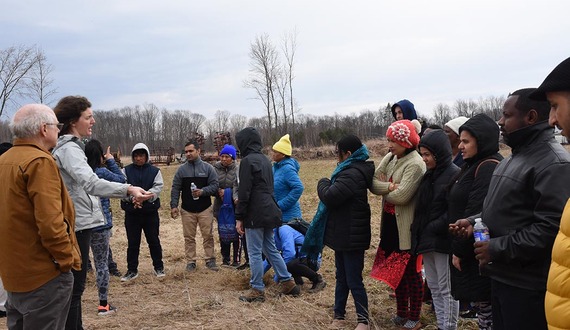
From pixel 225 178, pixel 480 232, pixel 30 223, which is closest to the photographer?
pixel 480 232

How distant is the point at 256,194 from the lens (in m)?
5.83

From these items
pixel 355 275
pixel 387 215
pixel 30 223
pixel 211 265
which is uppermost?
pixel 30 223

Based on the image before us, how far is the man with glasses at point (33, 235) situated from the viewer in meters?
3.17

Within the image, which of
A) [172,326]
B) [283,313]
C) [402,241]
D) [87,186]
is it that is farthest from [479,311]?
[87,186]

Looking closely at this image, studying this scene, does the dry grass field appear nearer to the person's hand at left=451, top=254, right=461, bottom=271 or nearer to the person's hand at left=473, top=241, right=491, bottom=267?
the person's hand at left=451, top=254, right=461, bottom=271

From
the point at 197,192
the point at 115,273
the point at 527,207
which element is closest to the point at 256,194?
the point at 197,192

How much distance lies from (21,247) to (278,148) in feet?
12.4

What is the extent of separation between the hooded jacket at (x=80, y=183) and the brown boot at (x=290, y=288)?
248cm

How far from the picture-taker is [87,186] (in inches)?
167

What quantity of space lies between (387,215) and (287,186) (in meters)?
2.08

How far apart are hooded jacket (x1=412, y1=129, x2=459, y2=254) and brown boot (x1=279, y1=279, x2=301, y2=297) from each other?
2138mm

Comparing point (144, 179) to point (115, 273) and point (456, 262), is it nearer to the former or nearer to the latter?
point (115, 273)

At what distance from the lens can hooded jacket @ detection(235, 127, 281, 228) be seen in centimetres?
576

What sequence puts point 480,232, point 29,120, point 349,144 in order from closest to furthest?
point 480,232 < point 29,120 < point 349,144
